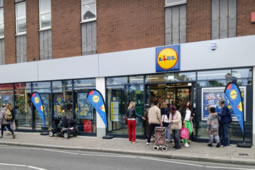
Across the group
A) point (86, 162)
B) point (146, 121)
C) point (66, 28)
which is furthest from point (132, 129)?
point (66, 28)

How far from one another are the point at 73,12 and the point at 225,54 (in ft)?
27.1

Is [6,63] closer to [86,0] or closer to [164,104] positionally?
[86,0]

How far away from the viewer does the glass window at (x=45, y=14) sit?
13.3 m

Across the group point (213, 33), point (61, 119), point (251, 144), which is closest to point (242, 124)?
point (251, 144)

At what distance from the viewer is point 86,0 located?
12.1 metres

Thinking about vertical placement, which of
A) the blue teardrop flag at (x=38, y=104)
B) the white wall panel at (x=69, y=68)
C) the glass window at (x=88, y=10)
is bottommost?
the blue teardrop flag at (x=38, y=104)

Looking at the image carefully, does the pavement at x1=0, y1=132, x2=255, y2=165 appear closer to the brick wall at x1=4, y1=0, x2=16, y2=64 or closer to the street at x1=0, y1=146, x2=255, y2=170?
the street at x1=0, y1=146, x2=255, y2=170

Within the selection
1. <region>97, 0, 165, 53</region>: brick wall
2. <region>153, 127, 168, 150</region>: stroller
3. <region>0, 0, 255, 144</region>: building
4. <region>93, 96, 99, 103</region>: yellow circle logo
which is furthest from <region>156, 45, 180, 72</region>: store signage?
→ <region>93, 96, 99, 103</region>: yellow circle logo

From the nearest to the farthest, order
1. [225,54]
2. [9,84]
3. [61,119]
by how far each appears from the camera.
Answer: [225,54] → [61,119] → [9,84]

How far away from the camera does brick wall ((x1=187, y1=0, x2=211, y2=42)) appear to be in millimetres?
9219

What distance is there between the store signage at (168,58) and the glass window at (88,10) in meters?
4.39

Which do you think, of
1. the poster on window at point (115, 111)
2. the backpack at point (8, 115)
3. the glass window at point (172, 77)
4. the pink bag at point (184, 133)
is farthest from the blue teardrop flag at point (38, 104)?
the pink bag at point (184, 133)

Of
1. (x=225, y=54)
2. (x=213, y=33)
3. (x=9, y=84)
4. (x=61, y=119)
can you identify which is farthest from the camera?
(x=9, y=84)

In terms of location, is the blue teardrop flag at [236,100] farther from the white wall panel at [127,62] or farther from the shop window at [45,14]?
the shop window at [45,14]
